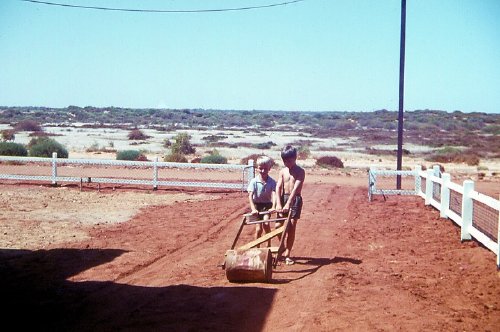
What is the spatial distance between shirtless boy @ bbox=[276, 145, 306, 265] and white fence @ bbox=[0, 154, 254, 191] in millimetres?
9390

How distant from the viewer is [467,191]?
1041 centimetres

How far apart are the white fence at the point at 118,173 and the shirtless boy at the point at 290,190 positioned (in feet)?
30.8

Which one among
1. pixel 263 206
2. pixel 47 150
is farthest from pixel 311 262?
pixel 47 150

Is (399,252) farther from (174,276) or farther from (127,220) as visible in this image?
(127,220)

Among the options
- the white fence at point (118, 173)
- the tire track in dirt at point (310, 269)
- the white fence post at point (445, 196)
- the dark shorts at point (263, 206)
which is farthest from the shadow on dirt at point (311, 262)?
the white fence at point (118, 173)

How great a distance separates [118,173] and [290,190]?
18.5 m

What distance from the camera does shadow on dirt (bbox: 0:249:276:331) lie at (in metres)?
6.18

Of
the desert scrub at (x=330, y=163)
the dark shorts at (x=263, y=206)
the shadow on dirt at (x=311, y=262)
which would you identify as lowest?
the desert scrub at (x=330, y=163)

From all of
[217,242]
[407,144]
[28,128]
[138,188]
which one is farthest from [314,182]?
[28,128]

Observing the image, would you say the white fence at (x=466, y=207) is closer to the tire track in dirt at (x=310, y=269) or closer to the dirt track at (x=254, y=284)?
the dirt track at (x=254, y=284)

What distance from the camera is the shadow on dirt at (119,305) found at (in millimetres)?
6180

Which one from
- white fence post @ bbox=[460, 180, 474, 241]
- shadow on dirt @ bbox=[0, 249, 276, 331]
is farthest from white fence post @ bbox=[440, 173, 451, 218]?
shadow on dirt @ bbox=[0, 249, 276, 331]

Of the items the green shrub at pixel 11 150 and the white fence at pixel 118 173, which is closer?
the white fence at pixel 118 173

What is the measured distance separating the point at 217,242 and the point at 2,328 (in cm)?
539
